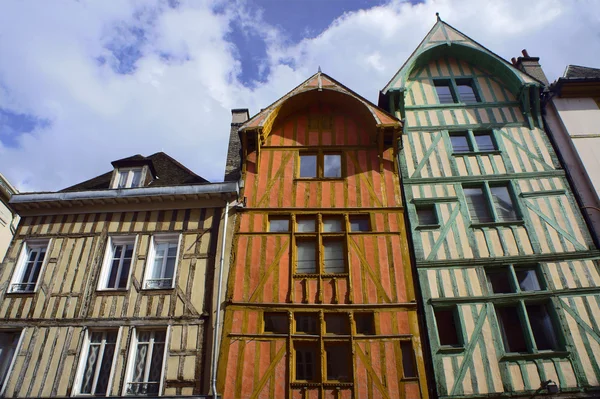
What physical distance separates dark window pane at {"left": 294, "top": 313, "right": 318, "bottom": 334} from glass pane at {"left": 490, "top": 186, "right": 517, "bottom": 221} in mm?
5650

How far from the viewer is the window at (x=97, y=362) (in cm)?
1007

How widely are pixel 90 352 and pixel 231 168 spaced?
610 centimetres

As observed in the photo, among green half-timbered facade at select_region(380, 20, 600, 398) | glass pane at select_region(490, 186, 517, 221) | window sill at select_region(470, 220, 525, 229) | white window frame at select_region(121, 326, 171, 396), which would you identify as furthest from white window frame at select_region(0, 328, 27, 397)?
glass pane at select_region(490, 186, 517, 221)

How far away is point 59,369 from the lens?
1023 cm

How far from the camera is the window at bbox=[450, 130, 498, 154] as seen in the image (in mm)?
13523

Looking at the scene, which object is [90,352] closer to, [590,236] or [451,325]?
[451,325]

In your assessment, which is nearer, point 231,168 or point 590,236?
point 590,236

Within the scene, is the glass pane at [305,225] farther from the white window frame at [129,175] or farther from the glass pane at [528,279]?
the glass pane at [528,279]

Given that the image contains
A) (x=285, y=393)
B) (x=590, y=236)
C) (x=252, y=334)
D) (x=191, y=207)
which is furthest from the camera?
(x=191, y=207)

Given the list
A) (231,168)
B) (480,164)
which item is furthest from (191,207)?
(480,164)

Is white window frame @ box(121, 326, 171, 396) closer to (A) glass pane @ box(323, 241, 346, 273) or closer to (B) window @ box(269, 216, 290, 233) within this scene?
(B) window @ box(269, 216, 290, 233)

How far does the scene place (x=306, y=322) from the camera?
1062 centimetres

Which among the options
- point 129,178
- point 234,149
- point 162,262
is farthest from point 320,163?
point 129,178

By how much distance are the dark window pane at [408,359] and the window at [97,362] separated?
650cm
